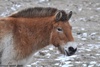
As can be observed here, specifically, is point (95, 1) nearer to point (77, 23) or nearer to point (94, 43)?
point (77, 23)

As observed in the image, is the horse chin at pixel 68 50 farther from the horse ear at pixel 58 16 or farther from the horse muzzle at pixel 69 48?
the horse ear at pixel 58 16

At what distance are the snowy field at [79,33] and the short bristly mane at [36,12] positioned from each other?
1.79 m

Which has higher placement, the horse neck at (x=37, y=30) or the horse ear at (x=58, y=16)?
the horse ear at (x=58, y=16)

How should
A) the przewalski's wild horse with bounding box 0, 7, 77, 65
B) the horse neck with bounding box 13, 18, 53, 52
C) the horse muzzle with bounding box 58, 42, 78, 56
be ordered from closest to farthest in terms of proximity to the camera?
1. the horse muzzle with bounding box 58, 42, 78, 56
2. the przewalski's wild horse with bounding box 0, 7, 77, 65
3. the horse neck with bounding box 13, 18, 53, 52

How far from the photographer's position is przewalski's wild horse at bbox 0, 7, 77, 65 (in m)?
7.16

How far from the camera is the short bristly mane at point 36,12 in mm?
7457

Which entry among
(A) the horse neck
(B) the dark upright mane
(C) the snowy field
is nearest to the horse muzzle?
(A) the horse neck

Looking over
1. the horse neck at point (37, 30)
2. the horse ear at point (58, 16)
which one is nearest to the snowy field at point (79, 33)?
the horse neck at point (37, 30)

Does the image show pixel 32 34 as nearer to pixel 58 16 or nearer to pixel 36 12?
pixel 36 12

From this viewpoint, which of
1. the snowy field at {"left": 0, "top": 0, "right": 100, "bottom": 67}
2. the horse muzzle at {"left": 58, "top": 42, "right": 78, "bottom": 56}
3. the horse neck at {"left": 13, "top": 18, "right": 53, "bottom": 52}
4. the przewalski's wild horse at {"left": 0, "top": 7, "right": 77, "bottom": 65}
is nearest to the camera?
the horse muzzle at {"left": 58, "top": 42, "right": 78, "bottom": 56}

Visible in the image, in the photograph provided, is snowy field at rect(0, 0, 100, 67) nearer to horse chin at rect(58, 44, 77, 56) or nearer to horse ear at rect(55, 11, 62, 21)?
horse chin at rect(58, 44, 77, 56)

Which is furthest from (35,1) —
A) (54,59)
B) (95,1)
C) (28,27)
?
(28,27)

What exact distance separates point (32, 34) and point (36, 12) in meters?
0.44

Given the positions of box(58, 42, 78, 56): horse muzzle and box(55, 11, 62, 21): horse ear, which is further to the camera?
box(55, 11, 62, 21): horse ear
